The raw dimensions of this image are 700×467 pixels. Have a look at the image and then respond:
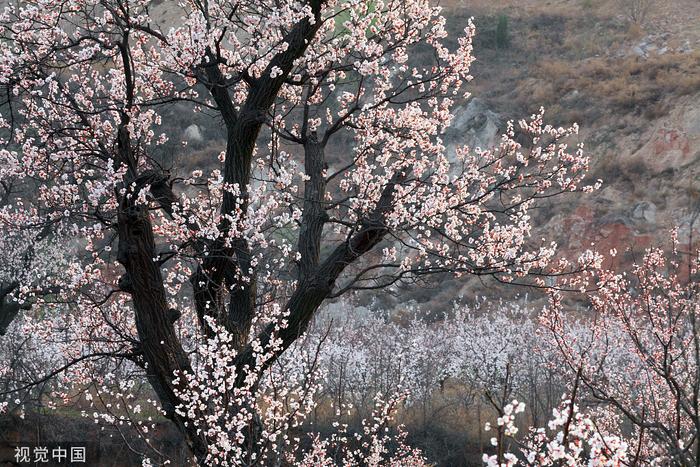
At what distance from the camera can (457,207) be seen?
7.64 meters

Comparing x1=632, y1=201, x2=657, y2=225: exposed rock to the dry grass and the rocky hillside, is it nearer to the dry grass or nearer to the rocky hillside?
the rocky hillside

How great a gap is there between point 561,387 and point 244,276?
13.9 m

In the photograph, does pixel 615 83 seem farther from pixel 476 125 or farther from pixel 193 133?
pixel 193 133

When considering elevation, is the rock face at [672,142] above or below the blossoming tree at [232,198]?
above

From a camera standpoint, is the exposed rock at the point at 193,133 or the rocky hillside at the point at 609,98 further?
the exposed rock at the point at 193,133

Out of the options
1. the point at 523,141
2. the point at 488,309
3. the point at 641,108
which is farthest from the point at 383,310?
the point at 641,108

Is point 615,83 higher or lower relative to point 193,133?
lower

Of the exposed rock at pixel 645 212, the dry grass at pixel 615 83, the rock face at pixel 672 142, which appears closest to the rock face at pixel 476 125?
the dry grass at pixel 615 83

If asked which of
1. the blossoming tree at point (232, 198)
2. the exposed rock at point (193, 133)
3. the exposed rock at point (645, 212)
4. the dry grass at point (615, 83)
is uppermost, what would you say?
the exposed rock at point (193, 133)

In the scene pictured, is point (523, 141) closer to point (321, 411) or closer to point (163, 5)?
point (321, 411)

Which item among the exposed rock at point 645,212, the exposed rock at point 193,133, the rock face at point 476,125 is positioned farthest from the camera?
the exposed rock at point 193,133

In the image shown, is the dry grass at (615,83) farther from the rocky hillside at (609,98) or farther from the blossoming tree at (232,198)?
the blossoming tree at (232,198)

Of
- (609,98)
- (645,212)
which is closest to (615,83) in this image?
(609,98)

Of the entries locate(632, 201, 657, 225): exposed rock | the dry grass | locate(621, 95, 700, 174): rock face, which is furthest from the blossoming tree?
the dry grass
